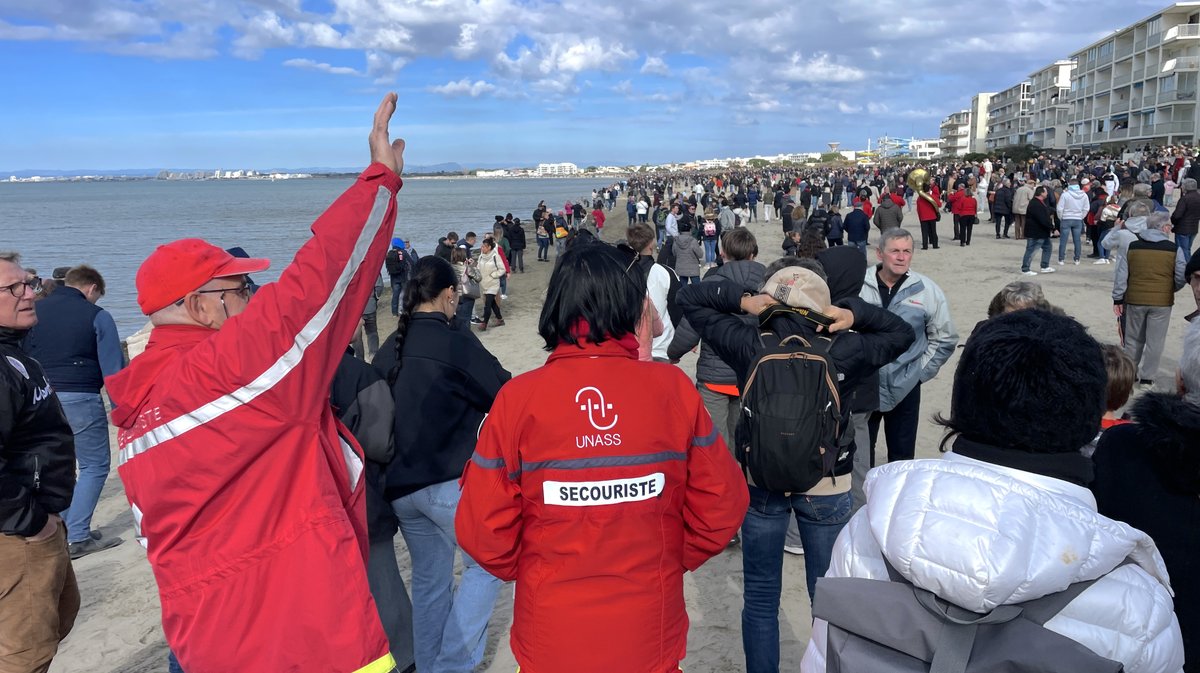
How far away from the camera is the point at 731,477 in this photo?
213cm

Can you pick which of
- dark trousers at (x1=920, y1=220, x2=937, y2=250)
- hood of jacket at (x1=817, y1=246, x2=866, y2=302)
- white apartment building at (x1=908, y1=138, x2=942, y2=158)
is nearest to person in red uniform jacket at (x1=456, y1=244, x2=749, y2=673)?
hood of jacket at (x1=817, y1=246, x2=866, y2=302)

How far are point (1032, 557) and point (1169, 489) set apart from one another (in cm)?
80

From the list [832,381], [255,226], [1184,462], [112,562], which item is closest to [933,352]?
[832,381]

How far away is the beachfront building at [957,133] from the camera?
11481 centimetres

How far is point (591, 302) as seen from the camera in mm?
2010

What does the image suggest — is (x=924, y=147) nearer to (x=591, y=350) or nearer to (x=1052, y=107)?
(x=1052, y=107)

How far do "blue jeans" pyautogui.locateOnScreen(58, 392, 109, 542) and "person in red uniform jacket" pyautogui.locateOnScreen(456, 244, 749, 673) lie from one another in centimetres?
482

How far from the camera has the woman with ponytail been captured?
3211 mm

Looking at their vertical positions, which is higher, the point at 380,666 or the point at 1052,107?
the point at 1052,107

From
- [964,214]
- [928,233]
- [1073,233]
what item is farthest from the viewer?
[964,214]

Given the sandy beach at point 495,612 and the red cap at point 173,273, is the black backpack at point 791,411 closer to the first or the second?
the sandy beach at point 495,612

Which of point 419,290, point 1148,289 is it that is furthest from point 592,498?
point 1148,289

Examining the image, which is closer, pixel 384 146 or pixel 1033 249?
pixel 384 146

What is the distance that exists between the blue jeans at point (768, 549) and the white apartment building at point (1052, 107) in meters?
90.2
